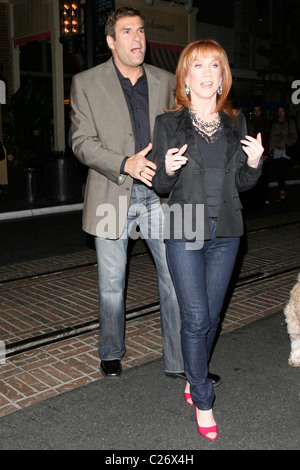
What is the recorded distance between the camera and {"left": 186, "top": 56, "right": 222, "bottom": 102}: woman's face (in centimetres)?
296

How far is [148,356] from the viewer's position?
428cm

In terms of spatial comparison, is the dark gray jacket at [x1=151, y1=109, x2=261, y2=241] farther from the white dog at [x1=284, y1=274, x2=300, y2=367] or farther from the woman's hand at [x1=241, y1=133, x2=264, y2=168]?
the white dog at [x1=284, y1=274, x2=300, y2=367]

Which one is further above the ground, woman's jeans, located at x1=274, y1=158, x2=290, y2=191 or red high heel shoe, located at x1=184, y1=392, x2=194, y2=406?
woman's jeans, located at x1=274, y1=158, x2=290, y2=191

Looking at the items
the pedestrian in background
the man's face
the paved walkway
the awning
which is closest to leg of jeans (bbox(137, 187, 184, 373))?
the paved walkway

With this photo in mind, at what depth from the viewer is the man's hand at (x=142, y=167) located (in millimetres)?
3033

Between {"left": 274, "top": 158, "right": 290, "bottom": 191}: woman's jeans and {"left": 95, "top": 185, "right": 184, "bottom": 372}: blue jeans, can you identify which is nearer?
{"left": 95, "top": 185, "right": 184, "bottom": 372}: blue jeans

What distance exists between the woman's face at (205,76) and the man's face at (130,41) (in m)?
0.62

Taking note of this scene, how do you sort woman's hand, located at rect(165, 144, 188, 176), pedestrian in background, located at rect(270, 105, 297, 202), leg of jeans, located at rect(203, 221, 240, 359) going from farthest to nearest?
pedestrian in background, located at rect(270, 105, 297, 202) < leg of jeans, located at rect(203, 221, 240, 359) < woman's hand, located at rect(165, 144, 188, 176)

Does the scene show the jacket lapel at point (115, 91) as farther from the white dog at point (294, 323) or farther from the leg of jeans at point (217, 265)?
the white dog at point (294, 323)

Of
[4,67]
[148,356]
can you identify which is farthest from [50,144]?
[148,356]

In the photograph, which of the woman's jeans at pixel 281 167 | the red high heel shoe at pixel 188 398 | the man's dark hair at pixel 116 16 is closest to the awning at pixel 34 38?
the woman's jeans at pixel 281 167

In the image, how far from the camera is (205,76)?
2.96 meters

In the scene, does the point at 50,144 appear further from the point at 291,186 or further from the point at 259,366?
the point at 259,366

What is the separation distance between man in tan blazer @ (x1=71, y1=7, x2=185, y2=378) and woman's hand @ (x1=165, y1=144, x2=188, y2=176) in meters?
0.56
